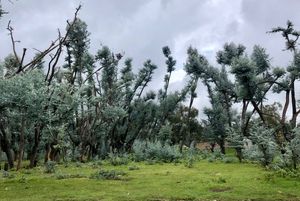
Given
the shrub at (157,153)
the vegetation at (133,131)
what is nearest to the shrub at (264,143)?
the vegetation at (133,131)

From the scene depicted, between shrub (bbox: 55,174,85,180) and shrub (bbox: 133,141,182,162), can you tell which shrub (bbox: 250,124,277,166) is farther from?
shrub (bbox: 133,141,182,162)

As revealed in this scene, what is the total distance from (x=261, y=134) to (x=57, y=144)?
42.2 feet

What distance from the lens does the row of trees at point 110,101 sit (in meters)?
20.8

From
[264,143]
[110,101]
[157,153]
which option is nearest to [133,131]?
[110,101]

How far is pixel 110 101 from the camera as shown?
134 feet

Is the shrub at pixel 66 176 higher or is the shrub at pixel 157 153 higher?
the shrub at pixel 157 153

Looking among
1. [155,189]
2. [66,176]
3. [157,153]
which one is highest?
[157,153]

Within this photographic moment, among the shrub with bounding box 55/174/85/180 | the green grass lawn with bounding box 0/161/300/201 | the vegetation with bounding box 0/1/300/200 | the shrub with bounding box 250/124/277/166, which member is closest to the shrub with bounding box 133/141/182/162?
the vegetation with bounding box 0/1/300/200

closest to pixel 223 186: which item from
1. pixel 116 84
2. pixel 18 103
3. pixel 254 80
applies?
pixel 18 103

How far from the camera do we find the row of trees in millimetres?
20781

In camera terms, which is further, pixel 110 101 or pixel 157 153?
pixel 110 101

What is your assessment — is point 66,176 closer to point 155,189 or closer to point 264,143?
point 155,189

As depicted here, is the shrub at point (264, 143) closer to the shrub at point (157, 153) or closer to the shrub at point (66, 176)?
the shrub at point (66, 176)

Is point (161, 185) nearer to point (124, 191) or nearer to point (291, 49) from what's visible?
point (124, 191)
